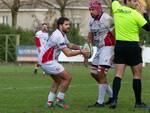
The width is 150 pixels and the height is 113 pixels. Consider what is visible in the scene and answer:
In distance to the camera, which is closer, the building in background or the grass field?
the grass field

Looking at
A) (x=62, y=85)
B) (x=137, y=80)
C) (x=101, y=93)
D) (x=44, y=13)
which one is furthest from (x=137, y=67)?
(x=44, y=13)

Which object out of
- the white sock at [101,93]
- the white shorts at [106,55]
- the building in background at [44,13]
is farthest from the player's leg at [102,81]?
the building in background at [44,13]

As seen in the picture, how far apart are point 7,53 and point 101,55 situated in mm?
31499

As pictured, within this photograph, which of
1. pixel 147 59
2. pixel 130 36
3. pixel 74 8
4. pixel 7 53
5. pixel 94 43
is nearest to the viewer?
pixel 130 36

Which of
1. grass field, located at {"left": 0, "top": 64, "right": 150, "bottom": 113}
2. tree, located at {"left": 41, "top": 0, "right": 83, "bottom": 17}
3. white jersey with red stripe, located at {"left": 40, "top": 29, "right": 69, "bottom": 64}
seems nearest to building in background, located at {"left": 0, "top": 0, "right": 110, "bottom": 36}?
tree, located at {"left": 41, "top": 0, "right": 83, "bottom": 17}

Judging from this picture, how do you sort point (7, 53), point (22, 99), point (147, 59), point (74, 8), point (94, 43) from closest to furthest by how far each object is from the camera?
point (94, 43)
point (22, 99)
point (147, 59)
point (7, 53)
point (74, 8)

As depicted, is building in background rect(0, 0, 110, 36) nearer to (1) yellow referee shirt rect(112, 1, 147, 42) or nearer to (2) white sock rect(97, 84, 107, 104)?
(2) white sock rect(97, 84, 107, 104)

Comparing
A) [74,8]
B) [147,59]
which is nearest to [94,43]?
[147,59]

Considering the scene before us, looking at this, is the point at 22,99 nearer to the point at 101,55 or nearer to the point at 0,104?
the point at 0,104

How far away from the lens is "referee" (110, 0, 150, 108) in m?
12.6

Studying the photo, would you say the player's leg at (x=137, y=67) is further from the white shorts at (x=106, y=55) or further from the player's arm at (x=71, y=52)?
the player's arm at (x=71, y=52)

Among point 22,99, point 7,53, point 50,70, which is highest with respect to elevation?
point 50,70

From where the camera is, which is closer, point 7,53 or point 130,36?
point 130,36

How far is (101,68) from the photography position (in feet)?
43.3
